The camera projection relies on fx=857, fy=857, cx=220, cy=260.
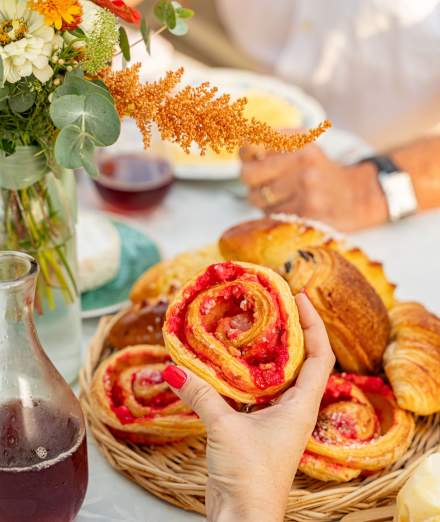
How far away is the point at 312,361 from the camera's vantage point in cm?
80

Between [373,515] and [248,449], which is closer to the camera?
[248,449]

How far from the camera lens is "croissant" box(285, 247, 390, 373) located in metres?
0.97

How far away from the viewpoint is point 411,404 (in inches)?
37.6

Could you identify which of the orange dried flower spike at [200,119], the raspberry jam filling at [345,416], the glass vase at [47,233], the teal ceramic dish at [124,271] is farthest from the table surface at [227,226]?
the orange dried flower spike at [200,119]

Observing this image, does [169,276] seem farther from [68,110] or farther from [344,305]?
[68,110]

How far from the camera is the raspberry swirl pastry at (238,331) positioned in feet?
2.55

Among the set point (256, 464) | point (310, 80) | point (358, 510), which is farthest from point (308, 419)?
point (310, 80)

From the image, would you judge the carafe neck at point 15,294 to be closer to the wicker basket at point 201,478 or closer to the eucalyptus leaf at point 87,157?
the eucalyptus leaf at point 87,157

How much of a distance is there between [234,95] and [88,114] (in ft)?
3.36

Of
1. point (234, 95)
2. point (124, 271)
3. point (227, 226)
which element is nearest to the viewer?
point (124, 271)

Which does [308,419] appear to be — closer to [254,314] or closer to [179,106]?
[254,314]

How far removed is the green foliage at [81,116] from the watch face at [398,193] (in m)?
0.80

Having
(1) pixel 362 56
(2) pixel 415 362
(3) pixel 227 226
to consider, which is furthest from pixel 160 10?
(1) pixel 362 56

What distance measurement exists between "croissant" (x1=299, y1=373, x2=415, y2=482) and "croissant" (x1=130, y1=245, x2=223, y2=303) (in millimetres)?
268
